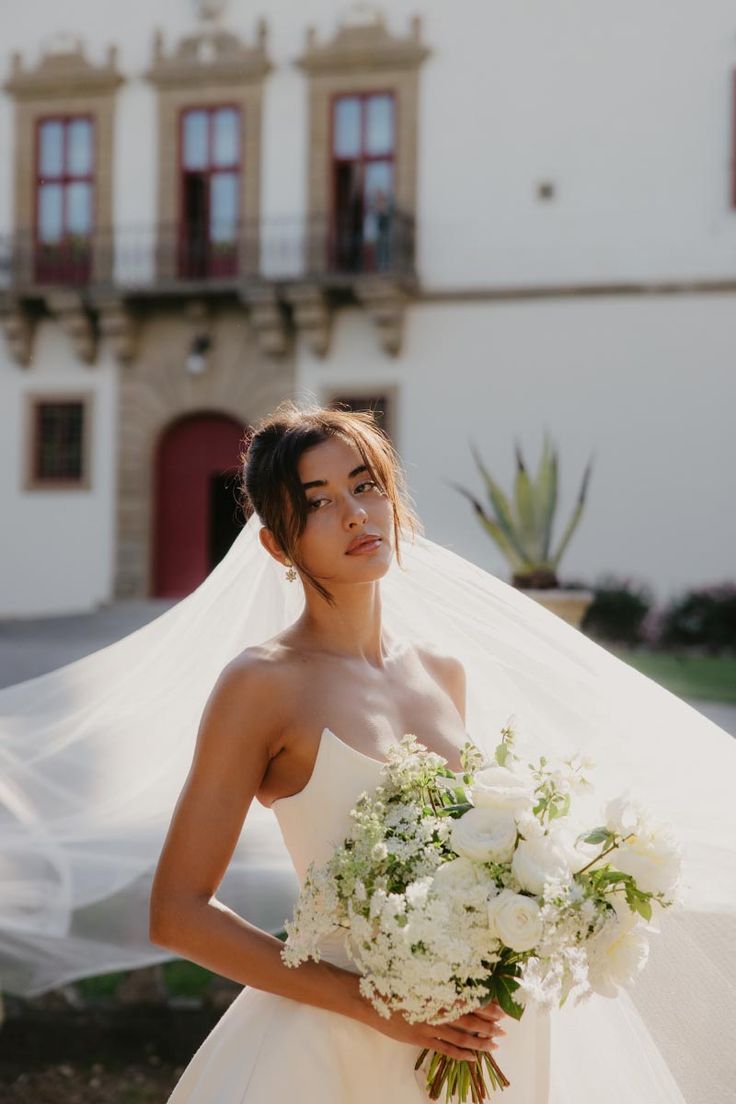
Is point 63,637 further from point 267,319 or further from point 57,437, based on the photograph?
point 267,319

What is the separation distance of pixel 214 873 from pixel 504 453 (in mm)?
16494

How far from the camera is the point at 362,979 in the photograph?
1.78 m

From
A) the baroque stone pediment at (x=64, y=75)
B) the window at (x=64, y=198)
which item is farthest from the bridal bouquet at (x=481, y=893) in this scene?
the baroque stone pediment at (x=64, y=75)

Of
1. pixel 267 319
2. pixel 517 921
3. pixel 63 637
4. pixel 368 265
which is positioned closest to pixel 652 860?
pixel 517 921

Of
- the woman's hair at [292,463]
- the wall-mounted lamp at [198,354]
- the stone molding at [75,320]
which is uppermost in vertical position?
the stone molding at [75,320]

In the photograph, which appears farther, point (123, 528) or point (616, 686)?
point (123, 528)

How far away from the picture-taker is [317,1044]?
1.94 meters

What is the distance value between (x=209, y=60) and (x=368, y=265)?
3.94 m

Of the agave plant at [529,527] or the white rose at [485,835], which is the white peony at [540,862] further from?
the agave plant at [529,527]

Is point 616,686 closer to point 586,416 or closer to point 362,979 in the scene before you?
point 362,979

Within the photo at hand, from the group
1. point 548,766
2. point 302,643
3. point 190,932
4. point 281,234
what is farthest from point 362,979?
point 281,234

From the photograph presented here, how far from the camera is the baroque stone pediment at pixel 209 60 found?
18781 mm

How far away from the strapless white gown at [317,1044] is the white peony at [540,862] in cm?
29

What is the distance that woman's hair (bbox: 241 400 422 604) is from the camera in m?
2.10
